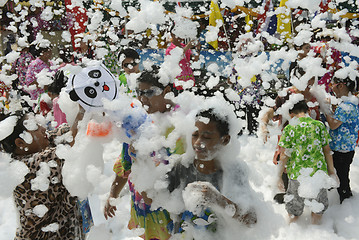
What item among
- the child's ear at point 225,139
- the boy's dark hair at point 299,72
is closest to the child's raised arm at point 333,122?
the boy's dark hair at point 299,72

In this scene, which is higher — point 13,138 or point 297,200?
point 13,138

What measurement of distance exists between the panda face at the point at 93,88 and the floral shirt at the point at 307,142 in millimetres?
1560

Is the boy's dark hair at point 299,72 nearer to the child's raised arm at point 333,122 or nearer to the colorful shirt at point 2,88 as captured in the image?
the child's raised arm at point 333,122

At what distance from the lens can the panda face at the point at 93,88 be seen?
1.71 m

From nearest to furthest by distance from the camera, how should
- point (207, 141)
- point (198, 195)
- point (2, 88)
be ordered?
1. point (198, 195)
2. point (207, 141)
3. point (2, 88)

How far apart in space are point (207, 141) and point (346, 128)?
76.6 inches

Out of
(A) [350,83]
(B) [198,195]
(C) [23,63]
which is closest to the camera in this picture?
(B) [198,195]

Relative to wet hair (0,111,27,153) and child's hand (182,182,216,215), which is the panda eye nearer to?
wet hair (0,111,27,153)

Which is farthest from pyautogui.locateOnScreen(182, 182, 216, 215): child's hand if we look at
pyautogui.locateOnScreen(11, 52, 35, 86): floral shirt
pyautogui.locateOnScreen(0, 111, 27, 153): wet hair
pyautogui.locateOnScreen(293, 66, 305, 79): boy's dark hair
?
pyautogui.locateOnScreen(11, 52, 35, 86): floral shirt

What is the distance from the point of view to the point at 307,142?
101 inches

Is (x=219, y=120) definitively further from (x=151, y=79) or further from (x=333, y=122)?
(x=333, y=122)

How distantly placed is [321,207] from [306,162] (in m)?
0.51

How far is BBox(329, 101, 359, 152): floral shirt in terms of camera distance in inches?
113

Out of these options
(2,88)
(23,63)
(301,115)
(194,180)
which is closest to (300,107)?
(301,115)
